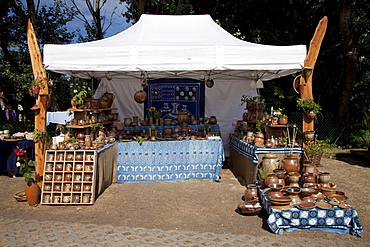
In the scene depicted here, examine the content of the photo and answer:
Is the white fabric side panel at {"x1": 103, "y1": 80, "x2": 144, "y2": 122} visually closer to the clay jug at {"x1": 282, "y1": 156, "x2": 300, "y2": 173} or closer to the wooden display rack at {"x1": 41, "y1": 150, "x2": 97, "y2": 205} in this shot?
the wooden display rack at {"x1": 41, "y1": 150, "x2": 97, "y2": 205}

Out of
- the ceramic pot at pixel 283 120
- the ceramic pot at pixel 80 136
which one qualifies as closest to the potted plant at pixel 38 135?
the ceramic pot at pixel 80 136

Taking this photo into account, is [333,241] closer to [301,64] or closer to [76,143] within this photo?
[301,64]

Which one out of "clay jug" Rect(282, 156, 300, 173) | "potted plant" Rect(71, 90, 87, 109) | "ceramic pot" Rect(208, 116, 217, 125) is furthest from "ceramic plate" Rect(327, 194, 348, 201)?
"potted plant" Rect(71, 90, 87, 109)

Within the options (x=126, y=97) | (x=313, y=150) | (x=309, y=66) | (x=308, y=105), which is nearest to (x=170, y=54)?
(x=309, y=66)

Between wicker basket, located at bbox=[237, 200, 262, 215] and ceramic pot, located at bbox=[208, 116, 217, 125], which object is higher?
ceramic pot, located at bbox=[208, 116, 217, 125]

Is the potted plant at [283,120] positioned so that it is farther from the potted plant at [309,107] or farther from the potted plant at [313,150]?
the potted plant at [313,150]

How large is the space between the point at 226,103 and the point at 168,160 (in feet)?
9.29

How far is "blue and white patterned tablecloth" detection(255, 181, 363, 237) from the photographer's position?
357cm

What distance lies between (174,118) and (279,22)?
20.9 feet

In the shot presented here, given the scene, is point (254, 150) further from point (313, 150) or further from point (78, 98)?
point (78, 98)

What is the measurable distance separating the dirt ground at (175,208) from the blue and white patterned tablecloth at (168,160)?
192 millimetres

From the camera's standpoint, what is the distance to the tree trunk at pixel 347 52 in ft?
30.8

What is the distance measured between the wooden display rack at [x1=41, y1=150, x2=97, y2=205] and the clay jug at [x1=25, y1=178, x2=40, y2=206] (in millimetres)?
89

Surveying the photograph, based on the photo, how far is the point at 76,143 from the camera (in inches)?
207
